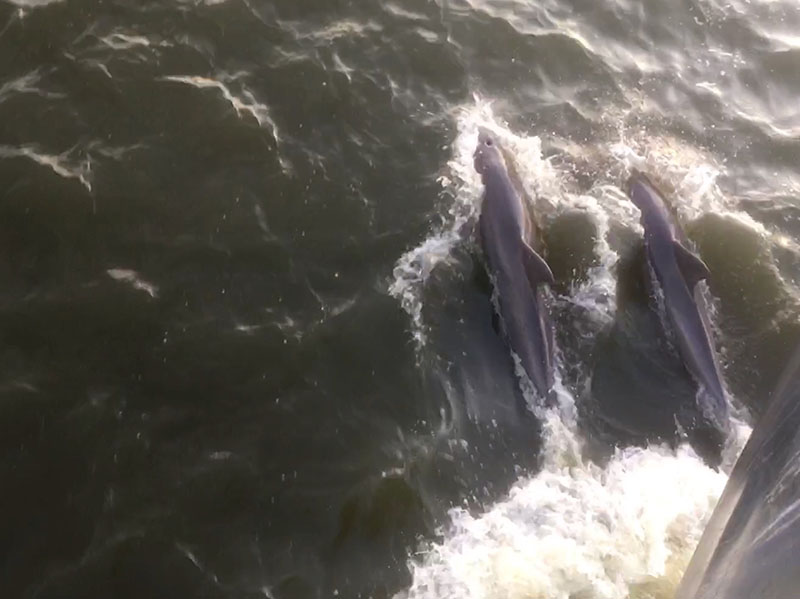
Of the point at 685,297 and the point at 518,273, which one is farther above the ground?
the point at 518,273

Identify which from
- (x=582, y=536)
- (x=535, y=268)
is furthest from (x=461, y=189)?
(x=582, y=536)

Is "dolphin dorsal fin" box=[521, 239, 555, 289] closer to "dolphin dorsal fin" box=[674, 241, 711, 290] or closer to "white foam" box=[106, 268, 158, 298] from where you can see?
"dolphin dorsal fin" box=[674, 241, 711, 290]

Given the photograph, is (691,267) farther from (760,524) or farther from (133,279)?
(133,279)

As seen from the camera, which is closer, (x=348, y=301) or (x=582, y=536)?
(x=582, y=536)

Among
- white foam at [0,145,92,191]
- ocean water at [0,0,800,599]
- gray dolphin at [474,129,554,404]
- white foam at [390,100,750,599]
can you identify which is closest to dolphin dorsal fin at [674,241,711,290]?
ocean water at [0,0,800,599]

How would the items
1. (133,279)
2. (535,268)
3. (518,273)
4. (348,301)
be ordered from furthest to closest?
1. (518,273)
2. (535,268)
3. (348,301)
4. (133,279)

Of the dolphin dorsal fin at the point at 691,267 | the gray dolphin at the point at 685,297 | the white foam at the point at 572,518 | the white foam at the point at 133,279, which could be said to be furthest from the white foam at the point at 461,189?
the white foam at the point at 133,279

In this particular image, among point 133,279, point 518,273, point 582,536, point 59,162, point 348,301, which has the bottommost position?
point 582,536
